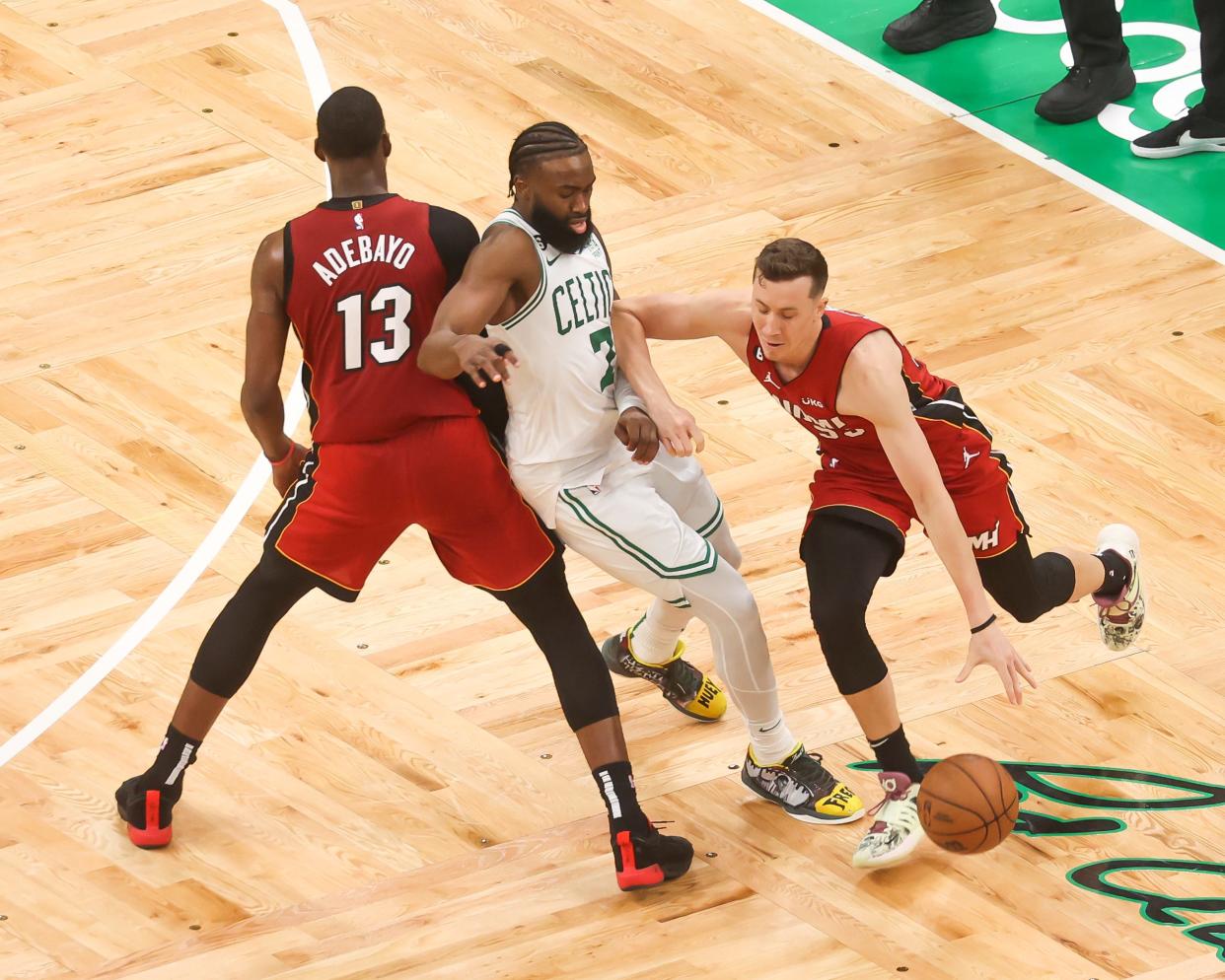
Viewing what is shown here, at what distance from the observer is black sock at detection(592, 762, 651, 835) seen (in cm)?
593

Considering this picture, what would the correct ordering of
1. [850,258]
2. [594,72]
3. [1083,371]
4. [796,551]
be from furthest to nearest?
[594,72], [850,258], [1083,371], [796,551]

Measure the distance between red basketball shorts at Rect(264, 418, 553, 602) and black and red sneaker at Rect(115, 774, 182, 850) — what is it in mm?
800

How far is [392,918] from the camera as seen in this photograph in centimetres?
601

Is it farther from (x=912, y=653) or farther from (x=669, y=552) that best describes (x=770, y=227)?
(x=669, y=552)

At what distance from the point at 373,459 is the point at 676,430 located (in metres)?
0.76

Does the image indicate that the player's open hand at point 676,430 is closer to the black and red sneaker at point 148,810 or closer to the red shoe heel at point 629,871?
the red shoe heel at point 629,871

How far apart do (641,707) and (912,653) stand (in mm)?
859

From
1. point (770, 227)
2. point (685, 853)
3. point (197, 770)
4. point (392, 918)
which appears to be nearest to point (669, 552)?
point (685, 853)

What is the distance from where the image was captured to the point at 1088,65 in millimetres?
10328

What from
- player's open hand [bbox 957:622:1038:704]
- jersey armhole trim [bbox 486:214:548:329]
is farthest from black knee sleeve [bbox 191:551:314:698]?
player's open hand [bbox 957:622:1038:704]

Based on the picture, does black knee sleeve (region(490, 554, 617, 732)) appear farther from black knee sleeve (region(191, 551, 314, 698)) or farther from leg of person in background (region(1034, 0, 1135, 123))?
leg of person in background (region(1034, 0, 1135, 123))

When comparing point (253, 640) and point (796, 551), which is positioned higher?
point (253, 640)

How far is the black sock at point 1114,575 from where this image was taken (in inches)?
267

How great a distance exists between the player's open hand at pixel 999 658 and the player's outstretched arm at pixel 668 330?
34.1 inches
